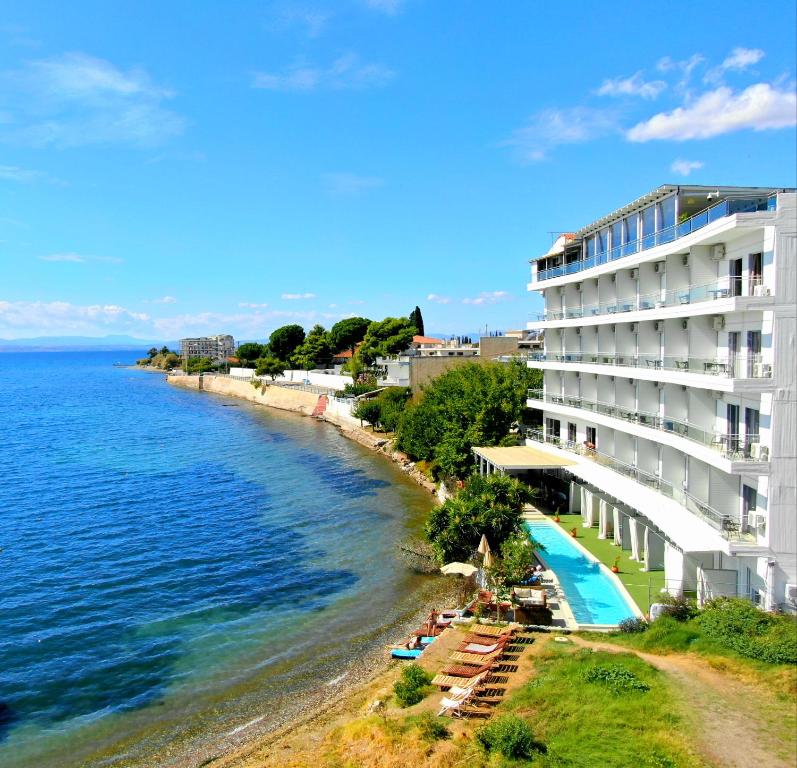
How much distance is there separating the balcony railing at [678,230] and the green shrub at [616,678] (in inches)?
577

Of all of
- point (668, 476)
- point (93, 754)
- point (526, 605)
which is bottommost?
point (93, 754)

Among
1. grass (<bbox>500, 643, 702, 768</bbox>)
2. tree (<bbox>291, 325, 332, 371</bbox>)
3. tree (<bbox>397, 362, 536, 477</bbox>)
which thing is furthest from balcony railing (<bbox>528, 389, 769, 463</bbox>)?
tree (<bbox>291, 325, 332, 371</bbox>)

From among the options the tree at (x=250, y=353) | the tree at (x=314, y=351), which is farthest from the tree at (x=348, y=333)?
the tree at (x=250, y=353)

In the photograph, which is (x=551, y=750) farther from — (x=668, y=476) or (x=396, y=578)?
(x=396, y=578)

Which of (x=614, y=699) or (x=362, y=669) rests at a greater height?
(x=614, y=699)

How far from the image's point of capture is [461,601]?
1121 inches

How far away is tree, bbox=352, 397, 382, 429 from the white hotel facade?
39983mm

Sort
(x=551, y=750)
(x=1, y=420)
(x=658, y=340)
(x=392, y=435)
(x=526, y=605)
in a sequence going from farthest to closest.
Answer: (x=1, y=420)
(x=392, y=435)
(x=658, y=340)
(x=526, y=605)
(x=551, y=750)

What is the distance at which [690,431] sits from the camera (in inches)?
958

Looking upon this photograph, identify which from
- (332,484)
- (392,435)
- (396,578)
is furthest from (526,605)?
(392,435)

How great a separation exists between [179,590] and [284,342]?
4762 inches

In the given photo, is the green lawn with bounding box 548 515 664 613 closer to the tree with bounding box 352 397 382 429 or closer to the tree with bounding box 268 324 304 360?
the tree with bounding box 352 397 382 429

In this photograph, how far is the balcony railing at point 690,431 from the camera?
20.6m

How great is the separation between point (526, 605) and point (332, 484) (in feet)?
106
